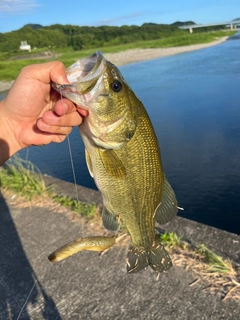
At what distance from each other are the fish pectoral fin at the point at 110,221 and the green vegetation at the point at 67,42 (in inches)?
891

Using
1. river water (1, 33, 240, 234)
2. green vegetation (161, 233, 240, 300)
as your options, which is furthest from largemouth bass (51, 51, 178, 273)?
river water (1, 33, 240, 234)

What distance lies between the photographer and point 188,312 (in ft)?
9.15

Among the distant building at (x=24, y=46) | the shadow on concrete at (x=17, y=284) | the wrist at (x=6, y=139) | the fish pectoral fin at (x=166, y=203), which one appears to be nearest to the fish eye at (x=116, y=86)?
the fish pectoral fin at (x=166, y=203)

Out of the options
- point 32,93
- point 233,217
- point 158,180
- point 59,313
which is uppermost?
point 32,93

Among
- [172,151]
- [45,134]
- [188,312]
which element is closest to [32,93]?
[45,134]

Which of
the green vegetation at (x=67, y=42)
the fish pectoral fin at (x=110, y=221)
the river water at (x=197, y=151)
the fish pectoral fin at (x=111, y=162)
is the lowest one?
the river water at (x=197, y=151)

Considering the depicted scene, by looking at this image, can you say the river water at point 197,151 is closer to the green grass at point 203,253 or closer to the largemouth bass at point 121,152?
the green grass at point 203,253

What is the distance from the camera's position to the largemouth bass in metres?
1.77

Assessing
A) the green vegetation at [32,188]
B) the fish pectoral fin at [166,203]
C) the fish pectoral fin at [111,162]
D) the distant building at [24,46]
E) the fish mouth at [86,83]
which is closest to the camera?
the fish mouth at [86,83]

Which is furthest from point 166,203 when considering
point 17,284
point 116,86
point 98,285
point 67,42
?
point 67,42

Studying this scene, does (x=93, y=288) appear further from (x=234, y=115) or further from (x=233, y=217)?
(x=234, y=115)

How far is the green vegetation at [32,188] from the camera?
4.41 metres

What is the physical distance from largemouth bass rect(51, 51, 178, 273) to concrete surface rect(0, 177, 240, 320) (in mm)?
1070

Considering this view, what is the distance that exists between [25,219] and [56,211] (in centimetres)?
42
